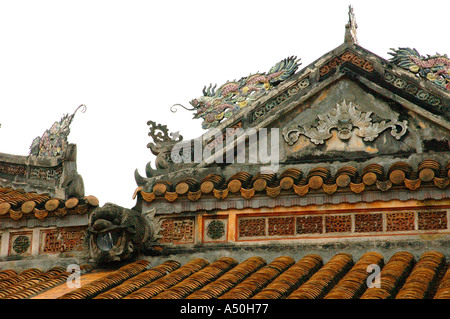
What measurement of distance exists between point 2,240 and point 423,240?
6.88 metres

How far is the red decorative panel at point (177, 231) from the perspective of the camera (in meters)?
15.8

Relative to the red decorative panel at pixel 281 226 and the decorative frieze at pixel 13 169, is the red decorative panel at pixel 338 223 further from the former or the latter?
the decorative frieze at pixel 13 169

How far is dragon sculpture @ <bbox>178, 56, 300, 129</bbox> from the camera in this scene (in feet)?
54.6

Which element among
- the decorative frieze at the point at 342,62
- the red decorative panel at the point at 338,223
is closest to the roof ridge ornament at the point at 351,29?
the decorative frieze at the point at 342,62

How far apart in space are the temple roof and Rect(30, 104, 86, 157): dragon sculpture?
2.30m

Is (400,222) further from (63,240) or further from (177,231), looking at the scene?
(63,240)

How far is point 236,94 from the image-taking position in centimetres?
1686

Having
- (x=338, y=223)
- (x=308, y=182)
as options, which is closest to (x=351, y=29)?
(x=308, y=182)

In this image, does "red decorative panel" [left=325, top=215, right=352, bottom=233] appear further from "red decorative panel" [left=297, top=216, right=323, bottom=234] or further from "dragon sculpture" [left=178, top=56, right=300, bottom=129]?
"dragon sculpture" [left=178, top=56, right=300, bottom=129]

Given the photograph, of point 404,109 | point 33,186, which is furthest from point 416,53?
point 33,186

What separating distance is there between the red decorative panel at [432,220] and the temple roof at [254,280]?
533 mm

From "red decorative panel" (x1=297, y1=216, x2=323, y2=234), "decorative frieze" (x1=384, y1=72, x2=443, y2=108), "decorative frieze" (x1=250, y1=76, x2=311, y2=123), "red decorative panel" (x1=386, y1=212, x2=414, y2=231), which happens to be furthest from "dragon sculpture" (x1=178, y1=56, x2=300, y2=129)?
"red decorative panel" (x1=386, y1=212, x2=414, y2=231)

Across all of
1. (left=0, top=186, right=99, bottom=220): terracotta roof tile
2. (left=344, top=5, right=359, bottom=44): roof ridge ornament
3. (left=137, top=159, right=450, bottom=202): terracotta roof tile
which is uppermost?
(left=344, top=5, right=359, bottom=44): roof ridge ornament

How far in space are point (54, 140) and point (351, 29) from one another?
541cm
